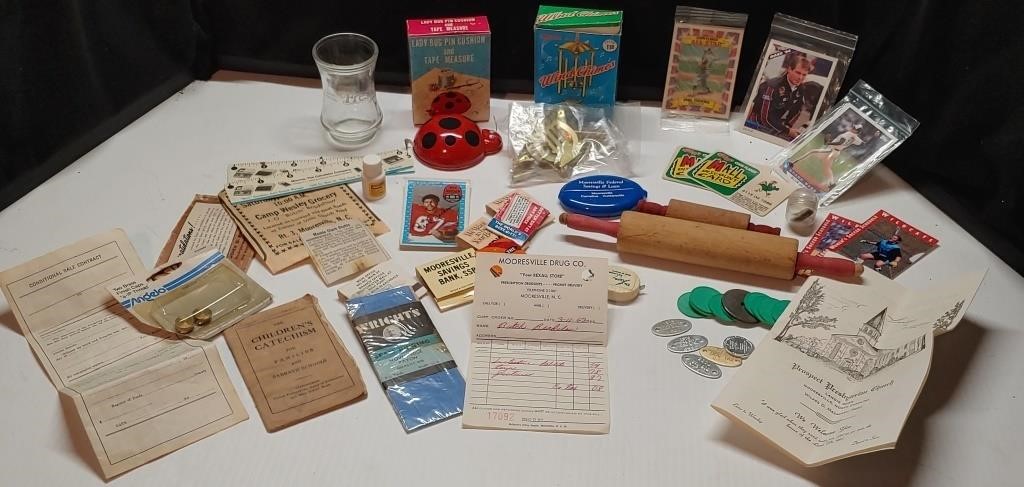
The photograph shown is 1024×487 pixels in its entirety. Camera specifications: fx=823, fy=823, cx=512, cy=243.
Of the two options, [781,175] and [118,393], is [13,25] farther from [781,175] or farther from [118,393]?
[781,175]

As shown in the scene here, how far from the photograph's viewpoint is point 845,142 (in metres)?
1.18

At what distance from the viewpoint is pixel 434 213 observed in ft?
3.68

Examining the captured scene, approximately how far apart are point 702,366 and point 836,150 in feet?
1.51

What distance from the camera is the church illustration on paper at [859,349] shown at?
84 cm

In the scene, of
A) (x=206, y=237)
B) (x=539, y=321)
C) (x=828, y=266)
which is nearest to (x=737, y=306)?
(x=828, y=266)

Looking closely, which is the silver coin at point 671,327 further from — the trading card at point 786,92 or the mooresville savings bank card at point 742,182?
the trading card at point 786,92

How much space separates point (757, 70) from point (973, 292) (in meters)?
0.53

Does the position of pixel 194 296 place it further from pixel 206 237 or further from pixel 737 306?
pixel 737 306

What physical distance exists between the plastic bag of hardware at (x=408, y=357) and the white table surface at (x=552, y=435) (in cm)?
2

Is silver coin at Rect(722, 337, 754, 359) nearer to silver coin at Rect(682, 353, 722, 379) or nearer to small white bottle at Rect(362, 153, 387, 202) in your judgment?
silver coin at Rect(682, 353, 722, 379)

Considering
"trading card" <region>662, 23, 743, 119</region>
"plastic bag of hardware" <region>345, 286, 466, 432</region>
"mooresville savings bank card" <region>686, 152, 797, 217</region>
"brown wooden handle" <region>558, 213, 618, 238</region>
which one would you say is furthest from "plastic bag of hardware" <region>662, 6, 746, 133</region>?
"plastic bag of hardware" <region>345, 286, 466, 432</region>

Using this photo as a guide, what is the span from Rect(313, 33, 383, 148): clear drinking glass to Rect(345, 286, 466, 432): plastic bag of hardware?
1.23 feet

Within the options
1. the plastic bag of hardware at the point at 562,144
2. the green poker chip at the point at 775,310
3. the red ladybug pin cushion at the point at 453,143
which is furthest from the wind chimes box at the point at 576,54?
the green poker chip at the point at 775,310

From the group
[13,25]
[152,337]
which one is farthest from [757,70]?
[13,25]
